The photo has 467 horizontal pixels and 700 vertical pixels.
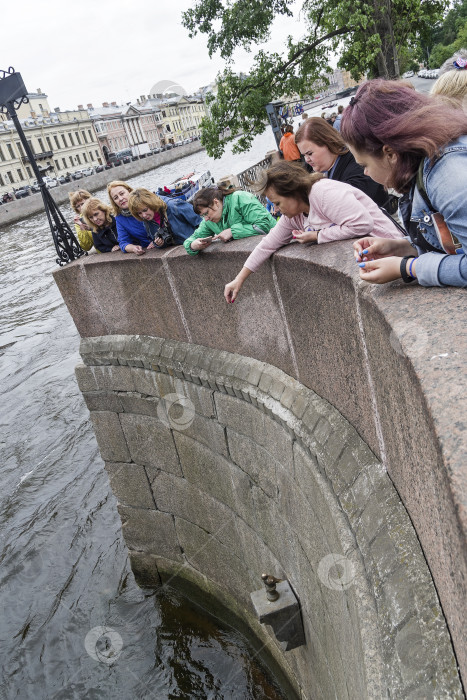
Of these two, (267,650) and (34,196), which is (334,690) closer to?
(267,650)

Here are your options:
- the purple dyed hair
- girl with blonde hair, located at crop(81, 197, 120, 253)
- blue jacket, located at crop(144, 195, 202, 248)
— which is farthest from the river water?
the purple dyed hair

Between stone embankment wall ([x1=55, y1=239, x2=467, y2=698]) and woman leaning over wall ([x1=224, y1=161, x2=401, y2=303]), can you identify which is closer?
stone embankment wall ([x1=55, y1=239, x2=467, y2=698])

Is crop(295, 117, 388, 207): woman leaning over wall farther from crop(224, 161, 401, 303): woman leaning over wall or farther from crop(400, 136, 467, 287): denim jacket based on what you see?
crop(400, 136, 467, 287): denim jacket

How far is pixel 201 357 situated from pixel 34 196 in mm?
50254

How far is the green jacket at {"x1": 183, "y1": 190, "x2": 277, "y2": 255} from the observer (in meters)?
3.55

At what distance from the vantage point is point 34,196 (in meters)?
49.6

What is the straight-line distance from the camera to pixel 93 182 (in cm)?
5997

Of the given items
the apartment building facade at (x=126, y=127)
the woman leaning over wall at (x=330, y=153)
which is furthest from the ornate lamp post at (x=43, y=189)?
the apartment building facade at (x=126, y=127)

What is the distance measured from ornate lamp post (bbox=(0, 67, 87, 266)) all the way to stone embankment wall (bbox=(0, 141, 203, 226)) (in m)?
39.2

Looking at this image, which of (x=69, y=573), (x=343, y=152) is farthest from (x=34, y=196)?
(x=343, y=152)

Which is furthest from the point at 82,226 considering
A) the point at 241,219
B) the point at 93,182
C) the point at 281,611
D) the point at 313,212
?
the point at 93,182

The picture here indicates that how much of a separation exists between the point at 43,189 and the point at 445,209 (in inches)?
201

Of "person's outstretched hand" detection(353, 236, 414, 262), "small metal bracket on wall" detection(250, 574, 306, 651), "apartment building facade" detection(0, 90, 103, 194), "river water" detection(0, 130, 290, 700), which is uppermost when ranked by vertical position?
"apartment building facade" detection(0, 90, 103, 194)

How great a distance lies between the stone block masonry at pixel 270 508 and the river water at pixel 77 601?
47cm
